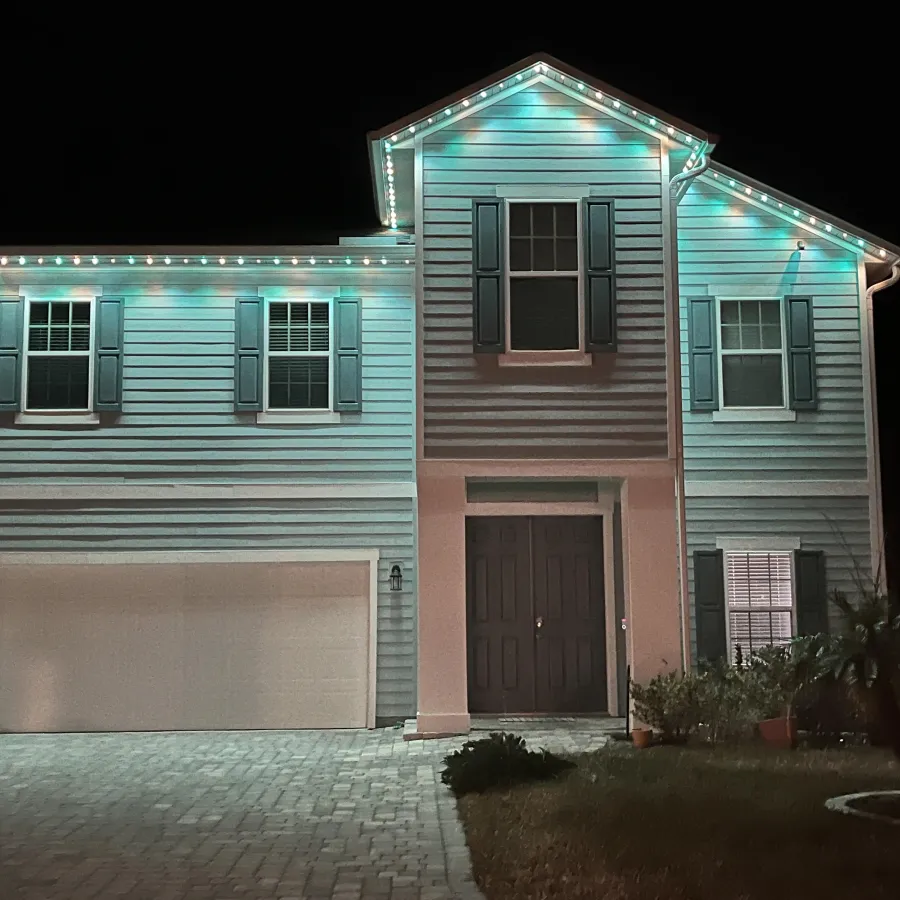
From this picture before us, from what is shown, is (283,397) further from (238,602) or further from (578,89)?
(578,89)

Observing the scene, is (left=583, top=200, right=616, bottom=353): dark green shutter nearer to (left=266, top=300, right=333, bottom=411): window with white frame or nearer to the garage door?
(left=266, top=300, right=333, bottom=411): window with white frame

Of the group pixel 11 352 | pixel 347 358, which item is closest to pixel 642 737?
pixel 347 358

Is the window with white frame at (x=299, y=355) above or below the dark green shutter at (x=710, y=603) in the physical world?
above

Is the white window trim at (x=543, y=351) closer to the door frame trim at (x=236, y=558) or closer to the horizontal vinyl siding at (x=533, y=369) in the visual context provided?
the horizontal vinyl siding at (x=533, y=369)

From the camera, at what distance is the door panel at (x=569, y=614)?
43.7ft

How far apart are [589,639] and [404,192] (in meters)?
5.56

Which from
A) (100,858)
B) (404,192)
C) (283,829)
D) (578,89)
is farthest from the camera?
(404,192)

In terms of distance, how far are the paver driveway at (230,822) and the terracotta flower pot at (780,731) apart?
1.76 meters

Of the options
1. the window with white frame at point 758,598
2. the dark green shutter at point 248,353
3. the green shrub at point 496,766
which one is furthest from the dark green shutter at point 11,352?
Result: the window with white frame at point 758,598

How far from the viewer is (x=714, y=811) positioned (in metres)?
7.91

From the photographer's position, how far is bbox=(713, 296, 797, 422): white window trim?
45.9 ft

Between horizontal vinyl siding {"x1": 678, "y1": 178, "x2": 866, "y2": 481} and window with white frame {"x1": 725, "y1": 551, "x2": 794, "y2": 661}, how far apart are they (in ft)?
3.26

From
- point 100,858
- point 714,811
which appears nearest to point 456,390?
point 714,811

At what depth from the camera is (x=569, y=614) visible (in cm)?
1341
